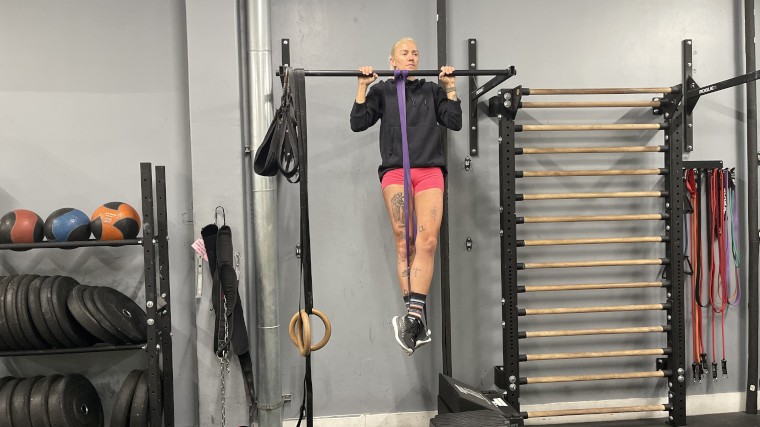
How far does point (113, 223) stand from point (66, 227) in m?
0.22

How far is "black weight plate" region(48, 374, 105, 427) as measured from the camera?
2.30m

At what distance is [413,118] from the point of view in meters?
2.30

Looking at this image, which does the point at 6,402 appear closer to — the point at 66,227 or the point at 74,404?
the point at 74,404

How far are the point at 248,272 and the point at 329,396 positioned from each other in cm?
91

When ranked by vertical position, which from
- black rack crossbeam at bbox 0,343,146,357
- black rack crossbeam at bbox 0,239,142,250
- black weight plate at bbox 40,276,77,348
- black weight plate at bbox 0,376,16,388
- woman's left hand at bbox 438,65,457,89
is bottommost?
black weight plate at bbox 0,376,16,388


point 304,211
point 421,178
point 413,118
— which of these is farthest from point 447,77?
point 304,211

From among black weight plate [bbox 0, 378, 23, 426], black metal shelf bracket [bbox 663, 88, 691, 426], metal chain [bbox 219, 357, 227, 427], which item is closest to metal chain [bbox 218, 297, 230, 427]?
metal chain [bbox 219, 357, 227, 427]

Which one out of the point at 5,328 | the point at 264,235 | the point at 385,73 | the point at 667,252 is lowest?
the point at 5,328

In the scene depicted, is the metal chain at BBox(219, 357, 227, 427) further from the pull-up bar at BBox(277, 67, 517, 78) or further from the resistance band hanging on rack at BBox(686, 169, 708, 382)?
the resistance band hanging on rack at BBox(686, 169, 708, 382)

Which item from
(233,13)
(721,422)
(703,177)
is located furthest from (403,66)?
(721,422)

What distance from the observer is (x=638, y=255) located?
9.67ft

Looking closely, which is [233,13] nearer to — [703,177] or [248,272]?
[248,272]

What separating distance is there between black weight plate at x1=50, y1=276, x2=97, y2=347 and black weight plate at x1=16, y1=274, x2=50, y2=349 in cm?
12

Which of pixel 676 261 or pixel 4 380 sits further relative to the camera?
pixel 676 261
